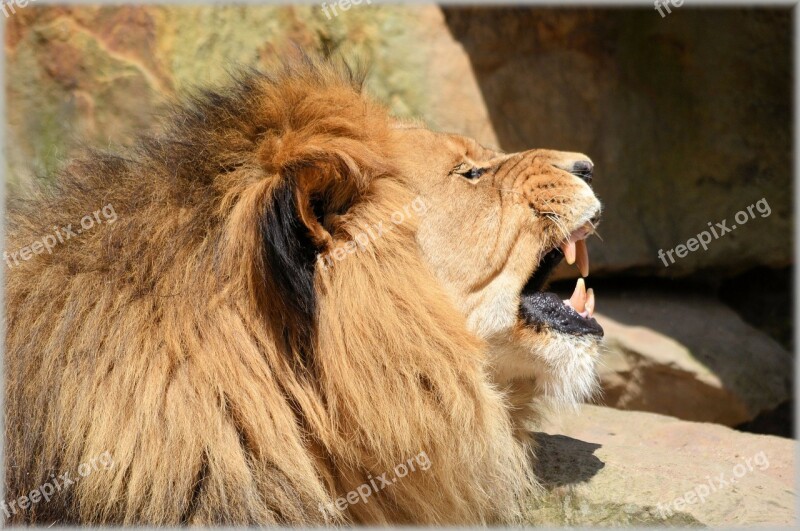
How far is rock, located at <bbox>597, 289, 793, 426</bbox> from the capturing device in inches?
216

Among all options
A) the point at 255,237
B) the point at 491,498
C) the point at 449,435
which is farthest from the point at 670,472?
the point at 255,237

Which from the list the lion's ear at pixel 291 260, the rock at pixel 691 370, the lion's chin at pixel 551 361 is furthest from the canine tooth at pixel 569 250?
the rock at pixel 691 370

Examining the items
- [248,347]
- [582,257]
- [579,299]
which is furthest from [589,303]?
[248,347]

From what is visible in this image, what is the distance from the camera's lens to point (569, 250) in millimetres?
3158

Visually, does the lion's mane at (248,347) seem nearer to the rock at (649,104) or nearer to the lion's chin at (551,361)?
the lion's chin at (551,361)

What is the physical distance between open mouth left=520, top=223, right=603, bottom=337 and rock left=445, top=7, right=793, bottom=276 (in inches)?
106

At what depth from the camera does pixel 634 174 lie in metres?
5.95

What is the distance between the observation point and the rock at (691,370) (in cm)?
549

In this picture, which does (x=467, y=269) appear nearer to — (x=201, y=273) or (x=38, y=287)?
(x=201, y=273)

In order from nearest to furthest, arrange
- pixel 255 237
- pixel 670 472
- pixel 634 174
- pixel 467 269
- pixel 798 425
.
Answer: pixel 255 237 → pixel 467 269 → pixel 670 472 → pixel 798 425 → pixel 634 174

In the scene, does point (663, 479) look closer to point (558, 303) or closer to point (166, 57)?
point (558, 303)

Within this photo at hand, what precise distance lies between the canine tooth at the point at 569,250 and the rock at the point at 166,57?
9.08 ft

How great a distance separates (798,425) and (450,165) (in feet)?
11.2

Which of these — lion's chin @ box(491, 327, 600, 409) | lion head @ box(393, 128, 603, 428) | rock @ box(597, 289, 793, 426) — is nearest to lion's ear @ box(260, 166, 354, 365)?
lion head @ box(393, 128, 603, 428)
